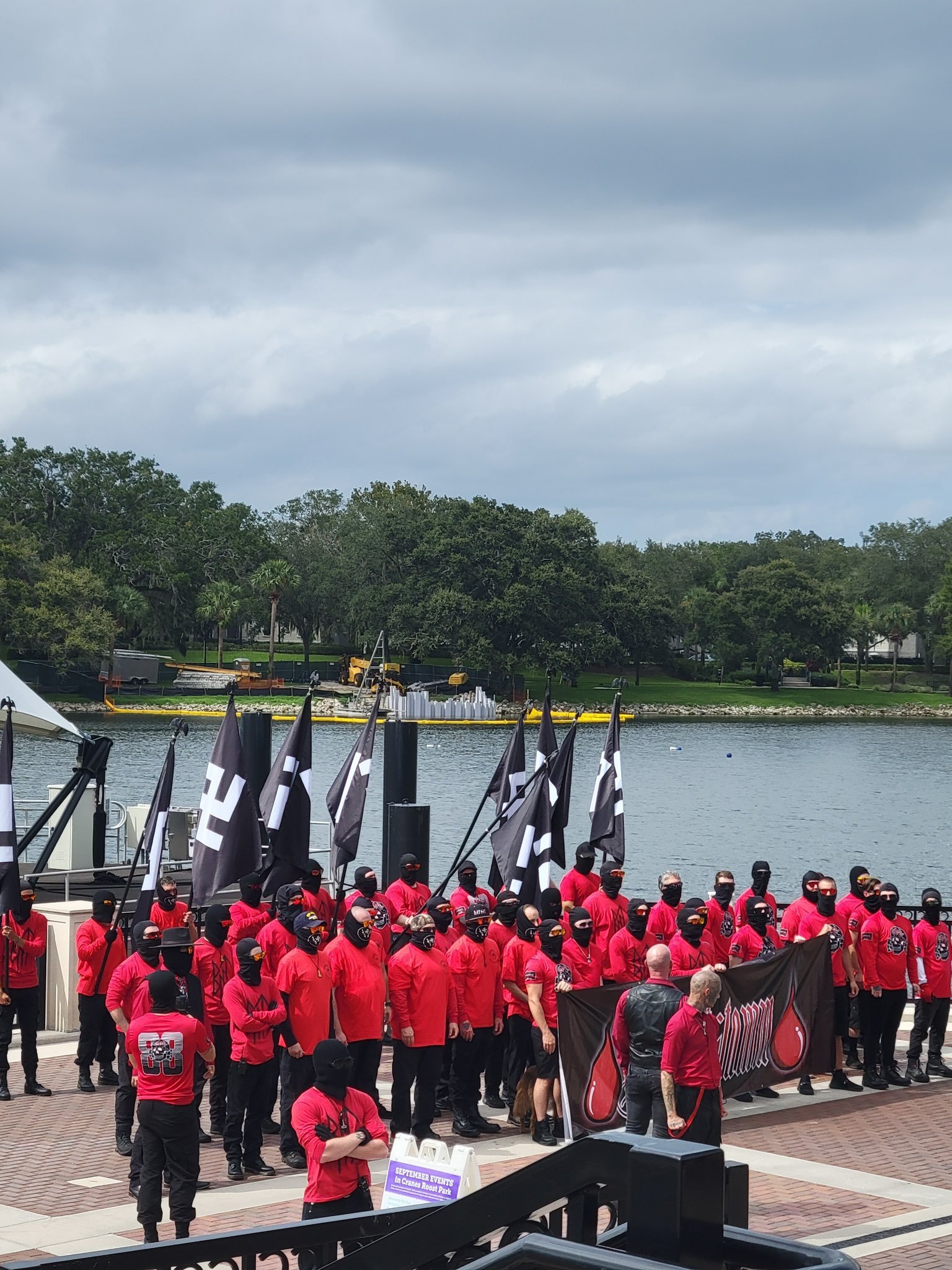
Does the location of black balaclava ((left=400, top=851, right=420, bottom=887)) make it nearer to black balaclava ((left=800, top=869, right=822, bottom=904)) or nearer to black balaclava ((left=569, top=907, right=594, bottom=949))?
black balaclava ((left=569, top=907, right=594, bottom=949))

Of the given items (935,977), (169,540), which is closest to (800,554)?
(169,540)

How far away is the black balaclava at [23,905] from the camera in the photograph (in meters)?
14.7

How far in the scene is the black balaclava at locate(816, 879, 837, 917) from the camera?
51.0 ft

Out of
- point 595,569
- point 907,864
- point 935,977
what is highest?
point 595,569

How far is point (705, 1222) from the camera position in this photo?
10.2 ft

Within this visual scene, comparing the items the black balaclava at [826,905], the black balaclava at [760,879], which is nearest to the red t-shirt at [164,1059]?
the black balaclava at [826,905]

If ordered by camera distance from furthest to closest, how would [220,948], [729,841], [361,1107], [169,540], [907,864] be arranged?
1. [169,540]
2. [729,841]
3. [907,864]
4. [220,948]
5. [361,1107]

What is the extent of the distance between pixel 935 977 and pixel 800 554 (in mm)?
167001

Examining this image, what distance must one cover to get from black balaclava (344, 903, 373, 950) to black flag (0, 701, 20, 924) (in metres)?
4.13

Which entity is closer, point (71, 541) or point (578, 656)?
point (578, 656)

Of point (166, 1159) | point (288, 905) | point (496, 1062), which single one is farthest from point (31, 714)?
point (166, 1159)

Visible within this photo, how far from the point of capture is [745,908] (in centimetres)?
1582

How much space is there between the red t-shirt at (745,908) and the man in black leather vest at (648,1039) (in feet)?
14.5

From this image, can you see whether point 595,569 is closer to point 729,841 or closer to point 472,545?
point 472,545
